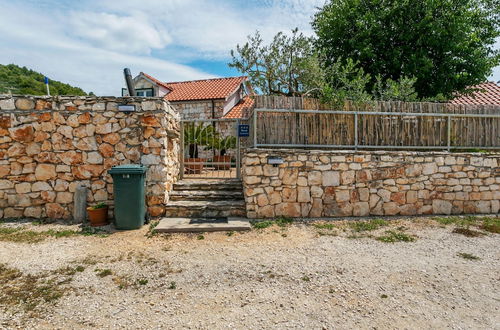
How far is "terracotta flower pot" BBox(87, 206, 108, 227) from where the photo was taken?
5732 millimetres

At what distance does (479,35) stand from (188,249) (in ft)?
50.0

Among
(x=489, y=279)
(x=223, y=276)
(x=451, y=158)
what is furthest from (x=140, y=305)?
(x=451, y=158)

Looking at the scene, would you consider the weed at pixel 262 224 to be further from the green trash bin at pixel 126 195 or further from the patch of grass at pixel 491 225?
the patch of grass at pixel 491 225

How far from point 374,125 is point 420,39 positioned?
21.1 ft

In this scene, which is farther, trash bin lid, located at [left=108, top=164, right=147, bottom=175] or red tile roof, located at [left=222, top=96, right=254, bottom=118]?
red tile roof, located at [left=222, top=96, right=254, bottom=118]

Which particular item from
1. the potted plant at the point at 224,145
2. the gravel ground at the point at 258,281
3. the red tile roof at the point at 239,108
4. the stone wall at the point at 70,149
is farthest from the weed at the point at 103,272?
the red tile roof at the point at 239,108

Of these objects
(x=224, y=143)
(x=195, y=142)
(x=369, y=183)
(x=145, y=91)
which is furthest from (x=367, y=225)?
(x=145, y=91)

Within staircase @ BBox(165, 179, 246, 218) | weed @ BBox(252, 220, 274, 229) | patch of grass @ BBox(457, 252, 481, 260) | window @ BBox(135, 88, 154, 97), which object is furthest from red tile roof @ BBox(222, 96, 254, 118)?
patch of grass @ BBox(457, 252, 481, 260)

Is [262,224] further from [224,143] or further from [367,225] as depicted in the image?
[224,143]

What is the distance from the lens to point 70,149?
19.9 ft

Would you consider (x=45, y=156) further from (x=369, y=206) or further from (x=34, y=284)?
(x=369, y=206)

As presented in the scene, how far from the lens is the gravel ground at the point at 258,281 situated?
2748 millimetres

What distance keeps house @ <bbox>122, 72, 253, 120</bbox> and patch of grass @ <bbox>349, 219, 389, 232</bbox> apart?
11.9 m

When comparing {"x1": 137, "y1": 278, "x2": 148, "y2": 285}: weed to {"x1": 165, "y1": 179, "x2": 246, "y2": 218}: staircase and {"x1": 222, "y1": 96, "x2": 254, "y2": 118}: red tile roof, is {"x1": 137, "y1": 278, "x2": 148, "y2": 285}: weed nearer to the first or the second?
{"x1": 165, "y1": 179, "x2": 246, "y2": 218}: staircase
